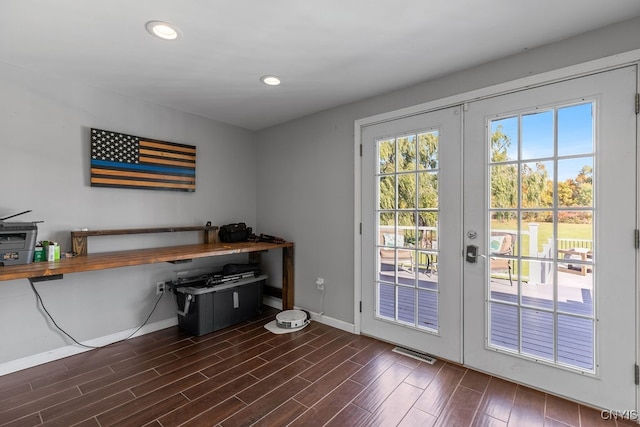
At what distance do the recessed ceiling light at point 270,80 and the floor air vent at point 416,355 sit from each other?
265cm

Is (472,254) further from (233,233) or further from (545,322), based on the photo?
→ (233,233)

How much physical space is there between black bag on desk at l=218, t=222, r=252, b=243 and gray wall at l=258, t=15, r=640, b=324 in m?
0.41

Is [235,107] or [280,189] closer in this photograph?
[235,107]

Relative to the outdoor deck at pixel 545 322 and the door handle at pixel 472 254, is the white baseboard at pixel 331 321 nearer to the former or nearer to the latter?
the outdoor deck at pixel 545 322

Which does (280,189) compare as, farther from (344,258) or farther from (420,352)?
(420,352)

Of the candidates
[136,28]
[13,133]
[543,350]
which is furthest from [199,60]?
[543,350]

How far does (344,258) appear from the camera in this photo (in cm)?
315

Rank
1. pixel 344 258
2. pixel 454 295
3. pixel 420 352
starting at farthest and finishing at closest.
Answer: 1. pixel 344 258
2. pixel 420 352
3. pixel 454 295

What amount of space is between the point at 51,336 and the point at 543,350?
3.87 meters

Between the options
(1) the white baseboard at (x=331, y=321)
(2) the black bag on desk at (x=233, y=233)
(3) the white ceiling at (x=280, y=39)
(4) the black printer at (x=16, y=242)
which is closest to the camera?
(3) the white ceiling at (x=280, y=39)

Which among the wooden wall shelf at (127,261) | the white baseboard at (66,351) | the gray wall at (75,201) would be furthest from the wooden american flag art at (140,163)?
the white baseboard at (66,351)

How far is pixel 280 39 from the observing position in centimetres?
198

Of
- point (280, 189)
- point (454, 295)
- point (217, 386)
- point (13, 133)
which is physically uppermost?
point (13, 133)

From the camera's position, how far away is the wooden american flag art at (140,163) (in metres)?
2.71
